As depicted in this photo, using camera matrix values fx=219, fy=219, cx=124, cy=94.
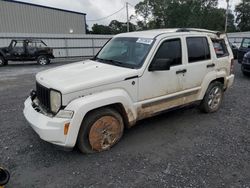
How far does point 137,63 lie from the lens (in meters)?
→ 3.69

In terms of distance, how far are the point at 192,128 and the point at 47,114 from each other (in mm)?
2780

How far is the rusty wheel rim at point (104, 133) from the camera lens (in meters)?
3.36

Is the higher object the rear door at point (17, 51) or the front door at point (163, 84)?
the rear door at point (17, 51)

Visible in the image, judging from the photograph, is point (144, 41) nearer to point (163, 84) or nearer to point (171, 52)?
point (171, 52)

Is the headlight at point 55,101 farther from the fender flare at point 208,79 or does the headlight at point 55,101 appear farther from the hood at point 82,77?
the fender flare at point 208,79

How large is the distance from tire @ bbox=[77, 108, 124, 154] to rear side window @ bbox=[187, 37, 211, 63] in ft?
6.47

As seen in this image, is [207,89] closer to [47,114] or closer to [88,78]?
[88,78]

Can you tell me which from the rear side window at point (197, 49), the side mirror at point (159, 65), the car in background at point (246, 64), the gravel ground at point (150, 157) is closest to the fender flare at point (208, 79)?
the rear side window at point (197, 49)

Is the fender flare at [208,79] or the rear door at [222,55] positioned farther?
the rear door at [222,55]

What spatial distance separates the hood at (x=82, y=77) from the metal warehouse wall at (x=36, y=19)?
81.5 feet

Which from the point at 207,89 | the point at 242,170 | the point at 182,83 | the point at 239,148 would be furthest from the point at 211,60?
the point at 242,170

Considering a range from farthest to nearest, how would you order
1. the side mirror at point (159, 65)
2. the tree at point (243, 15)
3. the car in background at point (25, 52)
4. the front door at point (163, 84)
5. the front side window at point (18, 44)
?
the tree at point (243, 15)
the front side window at point (18, 44)
the car in background at point (25, 52)
the front door at point (163, 84)
the side mirror at point (159, 65)

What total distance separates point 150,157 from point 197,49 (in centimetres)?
246

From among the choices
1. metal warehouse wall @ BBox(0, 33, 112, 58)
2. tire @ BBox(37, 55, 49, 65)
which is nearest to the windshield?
tire @ BBox(37, 55, 49, 65)
